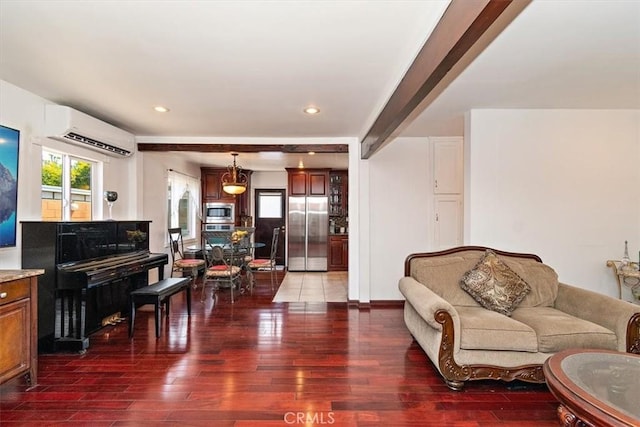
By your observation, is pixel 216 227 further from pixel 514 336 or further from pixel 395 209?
pixel 514 336

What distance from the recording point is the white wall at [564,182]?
3.50m

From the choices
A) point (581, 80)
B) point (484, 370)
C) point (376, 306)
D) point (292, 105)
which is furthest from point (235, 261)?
point (581, 80)

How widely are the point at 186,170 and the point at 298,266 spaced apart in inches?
125

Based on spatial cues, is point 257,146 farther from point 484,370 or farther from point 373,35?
point 484,370

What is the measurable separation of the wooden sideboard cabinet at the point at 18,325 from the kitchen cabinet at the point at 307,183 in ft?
18.4

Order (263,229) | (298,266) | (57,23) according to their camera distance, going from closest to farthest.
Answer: (57,23) < (298,266) < (263,229)

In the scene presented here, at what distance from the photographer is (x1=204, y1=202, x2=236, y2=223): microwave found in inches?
299

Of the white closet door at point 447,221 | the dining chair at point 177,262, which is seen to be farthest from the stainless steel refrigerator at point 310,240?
the white closet door at point 447,221

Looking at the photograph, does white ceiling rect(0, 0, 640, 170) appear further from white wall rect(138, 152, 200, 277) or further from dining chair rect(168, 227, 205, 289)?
dining chair rect(168, 227, 205, 289)

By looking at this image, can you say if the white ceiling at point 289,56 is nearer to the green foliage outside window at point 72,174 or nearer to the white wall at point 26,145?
the white wall at point 26,145

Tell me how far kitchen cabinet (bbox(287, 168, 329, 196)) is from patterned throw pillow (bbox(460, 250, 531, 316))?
197 inches

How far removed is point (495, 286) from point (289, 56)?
8.31ft

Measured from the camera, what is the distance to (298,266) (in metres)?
7.76

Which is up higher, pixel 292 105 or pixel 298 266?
pixel 292 105
